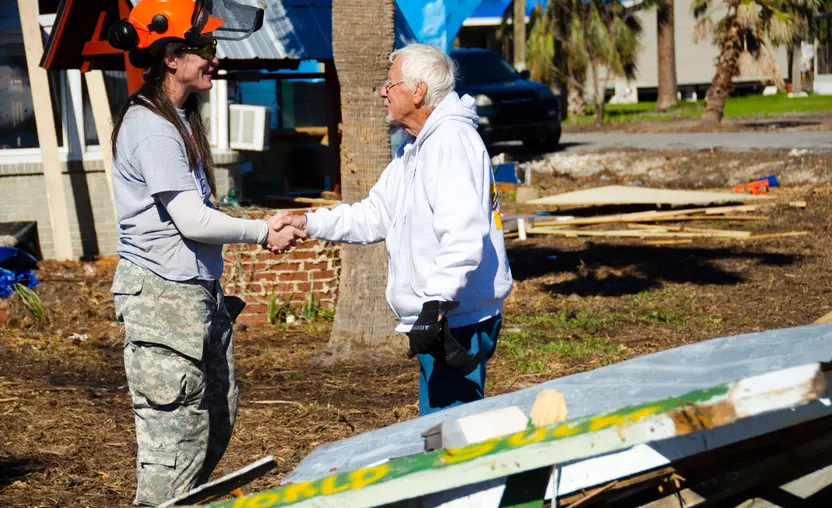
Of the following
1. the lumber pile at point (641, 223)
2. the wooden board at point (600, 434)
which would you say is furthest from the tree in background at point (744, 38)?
the wooden board at point (600, 434)

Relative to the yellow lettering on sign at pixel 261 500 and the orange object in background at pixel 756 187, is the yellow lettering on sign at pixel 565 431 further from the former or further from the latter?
the orange object in background at pixel 756 187

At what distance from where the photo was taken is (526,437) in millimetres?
2381

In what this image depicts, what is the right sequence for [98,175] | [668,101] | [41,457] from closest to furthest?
[41,457], [98,175], [668,101]

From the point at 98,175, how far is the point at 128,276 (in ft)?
27.8

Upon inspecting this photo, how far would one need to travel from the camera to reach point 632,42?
31.9 meters

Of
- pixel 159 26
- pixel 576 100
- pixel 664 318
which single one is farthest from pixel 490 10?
pixel 159 26

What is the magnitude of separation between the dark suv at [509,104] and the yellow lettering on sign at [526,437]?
17.6 meters

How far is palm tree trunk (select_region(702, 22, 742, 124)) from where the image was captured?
2530 cm

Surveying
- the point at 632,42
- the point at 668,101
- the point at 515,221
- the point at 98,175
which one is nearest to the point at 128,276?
the point at 98,175

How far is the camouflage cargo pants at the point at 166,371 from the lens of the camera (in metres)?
3.71

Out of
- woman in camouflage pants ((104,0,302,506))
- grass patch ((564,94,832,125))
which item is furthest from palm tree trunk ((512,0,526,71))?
woman in camouflage pants ((104,0,302,506))

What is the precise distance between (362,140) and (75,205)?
18.4 feet

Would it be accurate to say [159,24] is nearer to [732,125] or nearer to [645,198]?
[645,198]

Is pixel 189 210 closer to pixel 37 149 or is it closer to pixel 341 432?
pixel 341 432
